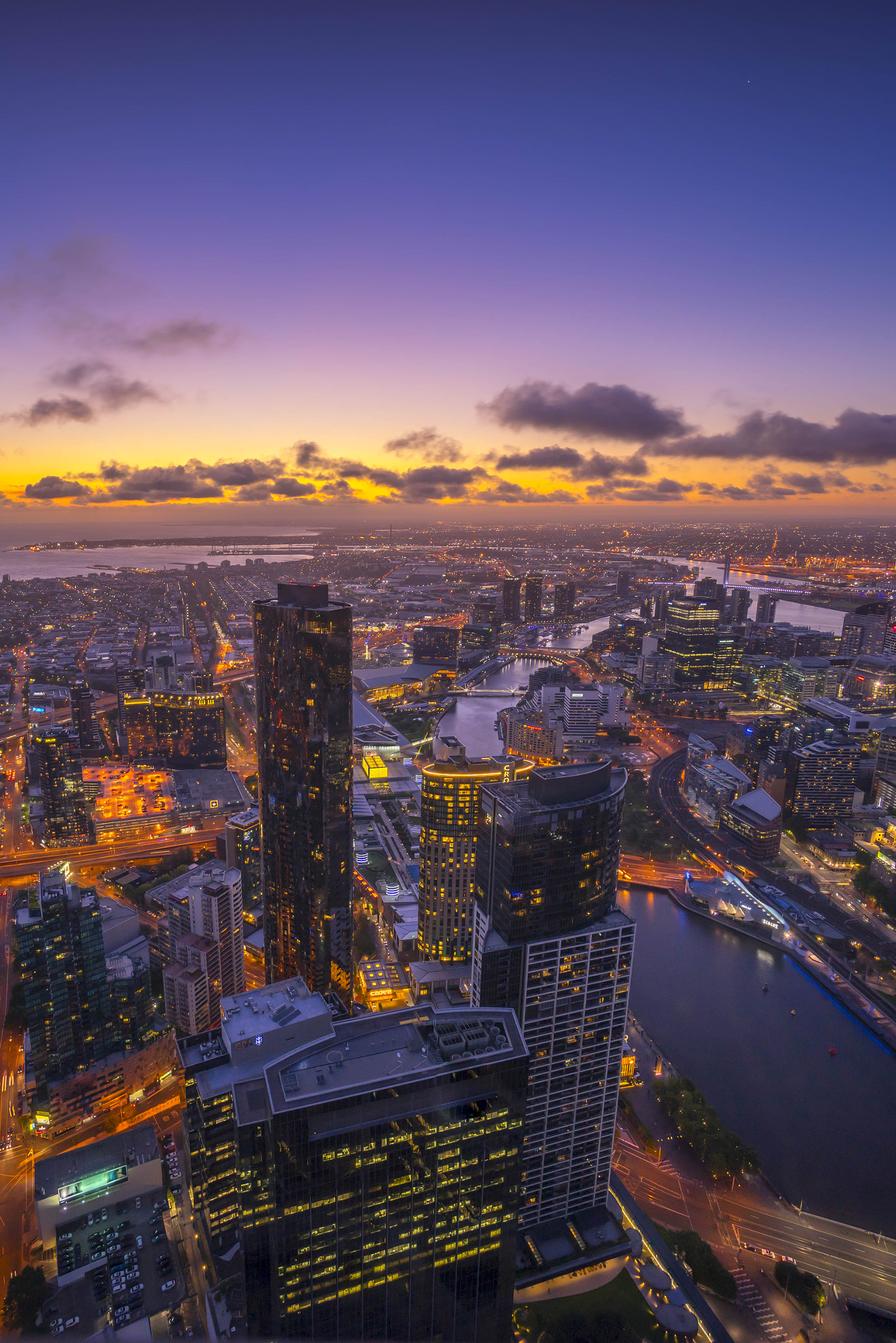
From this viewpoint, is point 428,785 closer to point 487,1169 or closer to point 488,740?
point 487,1169

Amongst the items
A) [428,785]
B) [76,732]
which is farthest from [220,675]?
[428,785]

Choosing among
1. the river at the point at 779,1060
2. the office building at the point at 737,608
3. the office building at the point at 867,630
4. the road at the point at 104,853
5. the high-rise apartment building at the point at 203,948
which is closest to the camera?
the river at the point at 779,1060

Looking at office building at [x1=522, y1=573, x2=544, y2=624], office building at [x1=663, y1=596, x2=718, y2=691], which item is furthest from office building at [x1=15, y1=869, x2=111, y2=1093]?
office building at [x1=522, y1=573, x2=544, y2=624]

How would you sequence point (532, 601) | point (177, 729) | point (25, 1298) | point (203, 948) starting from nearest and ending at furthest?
point (25, 1298)
point (203, 948)
point (177, 729)
point (532, 601)

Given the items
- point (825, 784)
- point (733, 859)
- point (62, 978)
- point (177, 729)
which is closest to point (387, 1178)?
point (62, 978)

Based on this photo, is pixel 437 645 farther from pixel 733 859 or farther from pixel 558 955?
pixel 558 955

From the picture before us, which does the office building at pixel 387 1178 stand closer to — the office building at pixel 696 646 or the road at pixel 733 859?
the road at pixel 733 859

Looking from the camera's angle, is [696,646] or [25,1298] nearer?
[25,1298]

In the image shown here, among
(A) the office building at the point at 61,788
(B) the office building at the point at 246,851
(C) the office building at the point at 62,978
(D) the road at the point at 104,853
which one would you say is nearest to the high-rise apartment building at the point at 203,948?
(C) the office building at the point at 62,978
